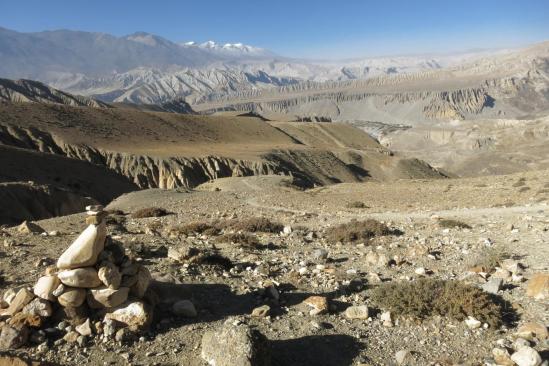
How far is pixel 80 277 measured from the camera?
741 cm

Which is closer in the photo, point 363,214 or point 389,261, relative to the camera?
point 389,261

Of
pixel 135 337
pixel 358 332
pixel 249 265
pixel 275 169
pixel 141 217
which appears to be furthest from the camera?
pixel 275 169

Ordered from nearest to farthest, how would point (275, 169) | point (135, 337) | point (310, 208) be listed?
point (135, 337)
point (310, 208)
point (275, 169)

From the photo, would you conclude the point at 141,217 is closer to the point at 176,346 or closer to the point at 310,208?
the point at 310,208

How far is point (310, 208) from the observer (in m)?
25.6

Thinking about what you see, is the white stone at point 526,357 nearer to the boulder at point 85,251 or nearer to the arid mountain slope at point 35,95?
the boulder at point 85,251

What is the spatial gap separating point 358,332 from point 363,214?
1508 cm

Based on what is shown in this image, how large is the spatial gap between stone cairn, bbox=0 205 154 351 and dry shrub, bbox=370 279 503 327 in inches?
183

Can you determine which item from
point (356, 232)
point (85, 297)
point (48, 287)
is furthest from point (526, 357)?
point (356, 232)

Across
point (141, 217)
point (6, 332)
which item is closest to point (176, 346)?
point (6, 332)

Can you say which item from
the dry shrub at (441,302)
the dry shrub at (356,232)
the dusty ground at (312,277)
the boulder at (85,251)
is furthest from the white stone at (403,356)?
the dry shrub at (356,232)

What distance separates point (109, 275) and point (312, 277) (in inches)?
197

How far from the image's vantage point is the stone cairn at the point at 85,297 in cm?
732

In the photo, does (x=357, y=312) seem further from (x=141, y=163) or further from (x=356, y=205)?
(x=141, y=163)
